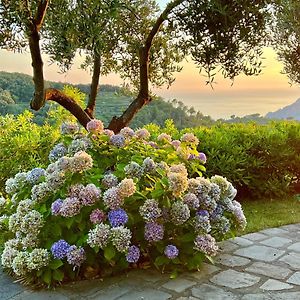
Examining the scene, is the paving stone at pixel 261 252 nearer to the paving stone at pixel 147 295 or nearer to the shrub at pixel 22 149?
the paving stone at pixel 147 295

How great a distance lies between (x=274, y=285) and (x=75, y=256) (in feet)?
4.54

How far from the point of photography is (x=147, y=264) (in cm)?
370

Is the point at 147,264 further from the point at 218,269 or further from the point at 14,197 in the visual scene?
the point at 14,197

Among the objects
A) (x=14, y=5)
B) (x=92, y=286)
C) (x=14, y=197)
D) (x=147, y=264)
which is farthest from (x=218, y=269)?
(x=14, y=5)

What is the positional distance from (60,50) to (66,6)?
0.93 metres

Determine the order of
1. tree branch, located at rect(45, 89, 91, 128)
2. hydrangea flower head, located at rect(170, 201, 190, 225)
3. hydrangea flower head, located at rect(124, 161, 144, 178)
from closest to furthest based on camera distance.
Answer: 1. hydrangea flower head, located at rect(170, 201, 190, 225)
2. hydrangea flower head, located at rect(124, 161, 144, 178)
3. tree branch, located at rect(45, 89, 91, 128)

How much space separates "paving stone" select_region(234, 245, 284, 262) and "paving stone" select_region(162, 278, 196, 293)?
0.78 meters

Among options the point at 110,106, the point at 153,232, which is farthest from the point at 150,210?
the point at 110,106

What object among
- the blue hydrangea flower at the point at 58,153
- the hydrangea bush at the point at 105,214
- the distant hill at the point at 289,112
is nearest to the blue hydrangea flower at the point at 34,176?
the hydrangea bush at the point at 105,214

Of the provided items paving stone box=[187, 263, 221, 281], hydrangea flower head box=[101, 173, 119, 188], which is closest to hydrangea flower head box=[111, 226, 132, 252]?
hydrangea flower head box=[101, 173, 119, 188]

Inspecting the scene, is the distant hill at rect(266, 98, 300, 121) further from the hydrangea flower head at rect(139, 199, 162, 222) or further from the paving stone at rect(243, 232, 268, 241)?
the hydrangea flower head at rect(139, 199, 162, 222)

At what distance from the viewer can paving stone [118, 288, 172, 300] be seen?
3.13 metres

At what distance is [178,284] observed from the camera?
11.0 feet

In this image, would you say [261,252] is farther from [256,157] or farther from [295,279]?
[256,157]
